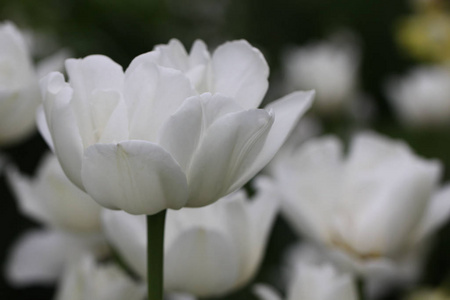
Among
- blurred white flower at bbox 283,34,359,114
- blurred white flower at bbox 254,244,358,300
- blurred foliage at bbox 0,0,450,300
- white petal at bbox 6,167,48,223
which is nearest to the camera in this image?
blurred white flower at bbox 254,244,358,300

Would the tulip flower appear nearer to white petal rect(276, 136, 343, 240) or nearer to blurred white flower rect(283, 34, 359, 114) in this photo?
white petal rect(276, 136, 343, 240)

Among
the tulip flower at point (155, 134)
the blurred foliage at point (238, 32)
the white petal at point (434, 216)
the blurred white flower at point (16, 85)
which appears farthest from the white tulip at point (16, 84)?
the blurred foliage at point (238, 32)

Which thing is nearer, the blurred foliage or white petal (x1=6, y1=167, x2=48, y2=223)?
white petal (x1=6, y1=167, x2=48, y2=223)

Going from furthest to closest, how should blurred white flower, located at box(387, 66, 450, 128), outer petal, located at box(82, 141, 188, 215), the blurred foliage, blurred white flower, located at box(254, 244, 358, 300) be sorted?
blurred white flower, located at box(387, 66, 450, 128) < the blurred foliage < blurred white flower, located at box(254, 244, 358, 300) < outer petal, located at box(82, 141, 188, 215)

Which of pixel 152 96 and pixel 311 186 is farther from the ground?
pixel 152 96

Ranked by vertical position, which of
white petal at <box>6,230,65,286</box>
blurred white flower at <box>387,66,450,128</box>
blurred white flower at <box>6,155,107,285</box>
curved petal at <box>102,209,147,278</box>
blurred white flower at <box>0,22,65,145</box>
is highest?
blurred white flower at <box>0,22,65,145</box>

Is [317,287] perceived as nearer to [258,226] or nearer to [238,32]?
[258,226]

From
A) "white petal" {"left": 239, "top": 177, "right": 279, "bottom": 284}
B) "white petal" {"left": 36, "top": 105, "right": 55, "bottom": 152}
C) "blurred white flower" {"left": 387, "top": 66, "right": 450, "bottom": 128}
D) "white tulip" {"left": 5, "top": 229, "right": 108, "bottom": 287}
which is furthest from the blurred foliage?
"white petal" {"left": 36, "top": 105, "right": 55, "bottom": 152}

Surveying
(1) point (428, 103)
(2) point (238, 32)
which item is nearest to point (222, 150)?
(1) point (428, 103)

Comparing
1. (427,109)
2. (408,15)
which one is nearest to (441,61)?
(427,109)
